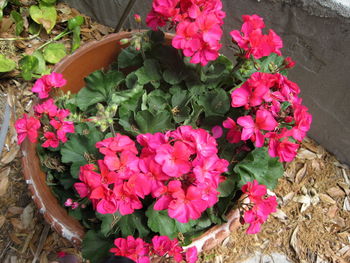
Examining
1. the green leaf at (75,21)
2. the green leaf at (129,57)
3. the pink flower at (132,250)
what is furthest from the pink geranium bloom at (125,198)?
the green leaf at (75,21)

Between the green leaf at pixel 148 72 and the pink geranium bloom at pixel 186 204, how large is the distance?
1.64ft

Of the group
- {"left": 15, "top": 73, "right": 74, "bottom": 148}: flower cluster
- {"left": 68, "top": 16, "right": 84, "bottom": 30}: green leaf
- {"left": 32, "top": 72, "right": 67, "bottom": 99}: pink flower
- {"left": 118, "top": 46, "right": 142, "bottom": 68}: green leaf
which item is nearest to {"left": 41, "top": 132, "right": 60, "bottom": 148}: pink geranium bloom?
{"left": 15, "top": 73, "right": 74, "bottom": 148}: flower cluster

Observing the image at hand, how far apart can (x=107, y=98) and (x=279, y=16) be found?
2.37 feet

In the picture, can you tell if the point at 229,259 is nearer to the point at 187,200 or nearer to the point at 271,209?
the point at 271,209

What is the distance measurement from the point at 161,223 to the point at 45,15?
4.60 ft

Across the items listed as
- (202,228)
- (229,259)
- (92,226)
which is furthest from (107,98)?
(229,259)

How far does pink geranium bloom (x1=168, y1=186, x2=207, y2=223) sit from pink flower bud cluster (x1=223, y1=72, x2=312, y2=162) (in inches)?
7.1

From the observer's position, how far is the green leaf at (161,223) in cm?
95

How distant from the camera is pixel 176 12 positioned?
901 millimetres

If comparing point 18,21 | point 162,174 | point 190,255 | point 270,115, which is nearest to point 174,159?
point 162,174

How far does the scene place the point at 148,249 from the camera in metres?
0.90

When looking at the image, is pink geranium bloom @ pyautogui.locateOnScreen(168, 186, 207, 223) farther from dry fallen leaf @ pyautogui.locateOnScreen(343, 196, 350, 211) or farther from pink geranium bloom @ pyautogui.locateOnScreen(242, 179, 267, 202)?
dry fallen leaf @ pyautogui.locateOnScreen(343, 196, 350, 211)

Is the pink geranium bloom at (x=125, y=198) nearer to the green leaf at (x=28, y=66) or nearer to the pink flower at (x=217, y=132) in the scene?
the pink flower at (x=217, y=132)

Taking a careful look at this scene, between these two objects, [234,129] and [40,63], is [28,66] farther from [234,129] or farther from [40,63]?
[234,129]
